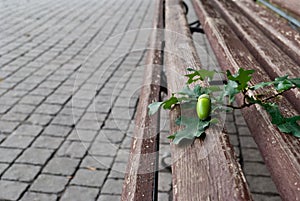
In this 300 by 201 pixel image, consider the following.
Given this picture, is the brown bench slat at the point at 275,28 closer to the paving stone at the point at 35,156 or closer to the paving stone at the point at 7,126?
the paving stone at the point at 35,156

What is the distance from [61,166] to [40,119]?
800 millimetres

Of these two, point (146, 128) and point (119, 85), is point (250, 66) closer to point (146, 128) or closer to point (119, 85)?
point (146, 128)

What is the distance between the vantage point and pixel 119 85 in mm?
4555

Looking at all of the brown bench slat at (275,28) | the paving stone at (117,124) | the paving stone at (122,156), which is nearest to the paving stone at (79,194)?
the paving stone at (122,156)

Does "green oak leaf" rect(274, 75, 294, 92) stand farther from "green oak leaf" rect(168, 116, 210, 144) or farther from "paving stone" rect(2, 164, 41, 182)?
"paving stone" rect(2, 164, 41, 182)

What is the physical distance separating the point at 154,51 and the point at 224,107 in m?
1.45

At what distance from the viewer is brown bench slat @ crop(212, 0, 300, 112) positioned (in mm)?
1949

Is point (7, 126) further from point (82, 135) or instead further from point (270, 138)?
point (270, 138)

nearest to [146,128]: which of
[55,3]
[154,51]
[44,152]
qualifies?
[154,51]

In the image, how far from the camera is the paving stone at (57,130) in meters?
3.48

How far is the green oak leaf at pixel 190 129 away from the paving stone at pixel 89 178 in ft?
4.99

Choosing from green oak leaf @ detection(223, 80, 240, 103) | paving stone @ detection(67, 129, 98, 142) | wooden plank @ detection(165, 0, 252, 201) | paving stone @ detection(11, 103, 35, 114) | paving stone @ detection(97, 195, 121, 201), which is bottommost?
paving stone @ detection(67, 129, 98, 142)

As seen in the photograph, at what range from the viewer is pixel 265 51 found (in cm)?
229

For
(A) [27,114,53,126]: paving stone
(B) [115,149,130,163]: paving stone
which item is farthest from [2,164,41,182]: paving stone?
(A) [27,114,53,126]: paving stone
